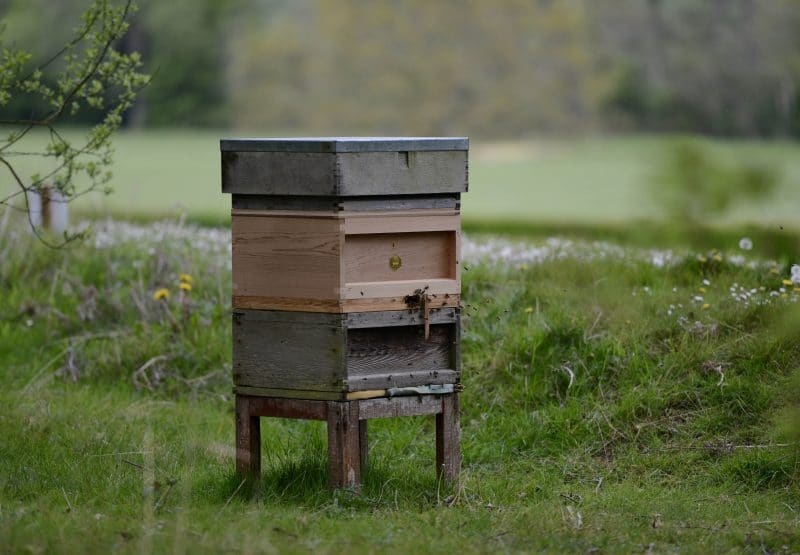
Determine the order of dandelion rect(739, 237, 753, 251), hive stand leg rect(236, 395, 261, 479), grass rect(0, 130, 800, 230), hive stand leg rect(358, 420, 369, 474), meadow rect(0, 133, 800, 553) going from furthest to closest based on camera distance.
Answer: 1. grass rect(0, 130, 800, 230)
2. dandelion rect(739, 237, 753, 251)
3. hive stand leg rect(358, 420, 369, 474)
4. hive stand leg rect(236, 395, 261, 479)
5. meadow rect(0, 133, 800, 553)

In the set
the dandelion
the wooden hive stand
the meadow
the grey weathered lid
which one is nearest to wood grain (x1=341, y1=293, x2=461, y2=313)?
the wooden hive stand

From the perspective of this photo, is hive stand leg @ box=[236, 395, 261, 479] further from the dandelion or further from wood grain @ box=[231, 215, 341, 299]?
the dandelion

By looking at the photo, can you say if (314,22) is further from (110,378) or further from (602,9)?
(110,378)

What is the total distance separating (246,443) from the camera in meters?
4.31

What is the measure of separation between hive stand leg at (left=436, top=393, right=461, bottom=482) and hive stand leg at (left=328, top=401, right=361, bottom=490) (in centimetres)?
40

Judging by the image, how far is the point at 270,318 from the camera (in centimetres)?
419

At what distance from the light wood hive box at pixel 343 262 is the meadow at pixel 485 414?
1.76ft

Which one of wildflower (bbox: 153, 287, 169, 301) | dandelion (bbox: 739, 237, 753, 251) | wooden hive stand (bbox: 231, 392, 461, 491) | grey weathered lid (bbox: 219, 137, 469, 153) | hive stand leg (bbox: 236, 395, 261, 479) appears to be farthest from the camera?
wildflower (bbox: 153, 287, 169, 301)

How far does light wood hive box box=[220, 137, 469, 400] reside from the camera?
4.04 metres

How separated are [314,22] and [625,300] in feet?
130

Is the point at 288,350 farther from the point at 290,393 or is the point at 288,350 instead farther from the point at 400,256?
the point at 400,256

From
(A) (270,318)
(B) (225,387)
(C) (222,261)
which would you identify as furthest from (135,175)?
(A) (270,318)

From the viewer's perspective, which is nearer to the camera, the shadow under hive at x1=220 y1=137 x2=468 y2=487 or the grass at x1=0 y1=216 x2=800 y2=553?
the grass at x1=0 y1=216 x2=800 y2=553

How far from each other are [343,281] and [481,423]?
5.75 feet
